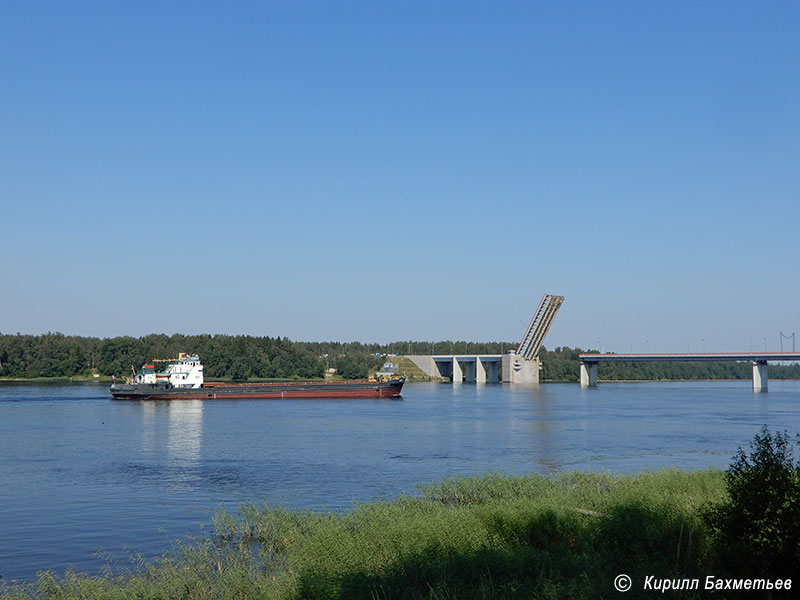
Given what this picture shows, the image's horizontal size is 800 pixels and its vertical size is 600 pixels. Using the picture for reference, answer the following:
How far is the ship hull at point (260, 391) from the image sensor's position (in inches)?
2926

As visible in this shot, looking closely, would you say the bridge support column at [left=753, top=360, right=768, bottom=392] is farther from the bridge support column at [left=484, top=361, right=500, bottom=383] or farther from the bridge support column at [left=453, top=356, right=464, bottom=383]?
the bridge support column at [left=453, top=356, right=464, bottom=383]

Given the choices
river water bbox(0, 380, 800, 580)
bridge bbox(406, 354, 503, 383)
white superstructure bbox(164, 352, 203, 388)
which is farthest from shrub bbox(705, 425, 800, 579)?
bridge bbox(406, 354, 503, 383)

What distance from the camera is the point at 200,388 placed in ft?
254

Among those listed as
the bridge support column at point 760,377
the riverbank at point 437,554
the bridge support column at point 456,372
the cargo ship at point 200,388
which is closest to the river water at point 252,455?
the riverbank at point 437,554

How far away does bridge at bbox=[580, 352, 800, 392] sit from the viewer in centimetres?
9606

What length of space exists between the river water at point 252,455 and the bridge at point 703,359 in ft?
105

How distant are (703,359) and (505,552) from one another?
311 ft

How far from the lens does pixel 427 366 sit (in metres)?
147

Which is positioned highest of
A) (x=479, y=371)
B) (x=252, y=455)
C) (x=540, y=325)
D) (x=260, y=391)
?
(x=540, y=325)

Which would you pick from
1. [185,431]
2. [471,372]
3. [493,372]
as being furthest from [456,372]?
[185,431]

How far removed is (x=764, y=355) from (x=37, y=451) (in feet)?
287

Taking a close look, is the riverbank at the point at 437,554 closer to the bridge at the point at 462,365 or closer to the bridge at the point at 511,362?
the bridge at the point at 511,362

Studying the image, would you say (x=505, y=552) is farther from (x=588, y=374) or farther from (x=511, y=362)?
(x=588, y=374)
